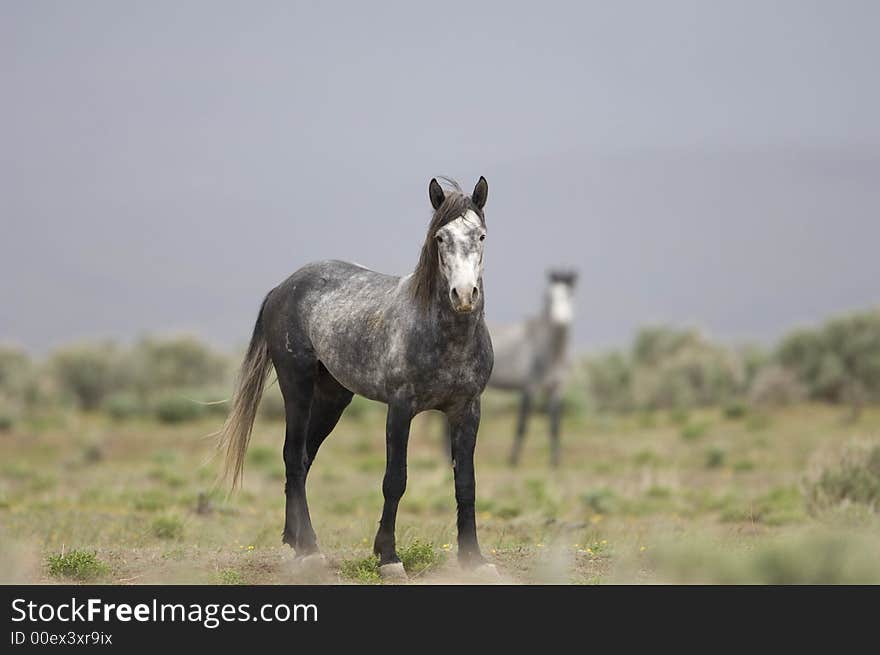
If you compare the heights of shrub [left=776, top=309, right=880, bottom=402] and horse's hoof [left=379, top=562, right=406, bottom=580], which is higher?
shrub [left=776, top=309, right=880, bottom=402]

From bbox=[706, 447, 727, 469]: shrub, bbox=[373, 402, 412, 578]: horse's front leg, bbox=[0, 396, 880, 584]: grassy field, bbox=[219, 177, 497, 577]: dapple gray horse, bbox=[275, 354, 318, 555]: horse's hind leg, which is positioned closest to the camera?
bbox=[219, 177, 497, 577]: dapple gray horse

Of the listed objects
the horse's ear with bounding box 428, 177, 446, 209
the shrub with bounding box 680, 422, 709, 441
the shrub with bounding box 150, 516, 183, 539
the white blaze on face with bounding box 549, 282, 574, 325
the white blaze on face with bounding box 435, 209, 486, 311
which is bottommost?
the shrub with bounding box 150, 516, 183, 539

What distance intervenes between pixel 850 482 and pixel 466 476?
24.0ft

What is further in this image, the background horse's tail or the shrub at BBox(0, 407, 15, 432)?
the shrub at BBox(0, 407, 15, 432)

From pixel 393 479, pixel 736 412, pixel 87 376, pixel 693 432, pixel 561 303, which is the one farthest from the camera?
pixel 87 376

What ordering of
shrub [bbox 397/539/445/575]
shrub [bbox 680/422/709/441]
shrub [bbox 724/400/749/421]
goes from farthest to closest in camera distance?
shrub [bbox 724/400/749/421] → shrub [bbox 680/422/709/441] → shrub [bbox 397/539/445/575]

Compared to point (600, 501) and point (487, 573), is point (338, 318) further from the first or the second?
point (600, 501)

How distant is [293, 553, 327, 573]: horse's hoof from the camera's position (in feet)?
25.8

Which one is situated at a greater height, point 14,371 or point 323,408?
point 14,371

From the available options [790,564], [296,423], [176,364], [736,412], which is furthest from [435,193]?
[176,364]

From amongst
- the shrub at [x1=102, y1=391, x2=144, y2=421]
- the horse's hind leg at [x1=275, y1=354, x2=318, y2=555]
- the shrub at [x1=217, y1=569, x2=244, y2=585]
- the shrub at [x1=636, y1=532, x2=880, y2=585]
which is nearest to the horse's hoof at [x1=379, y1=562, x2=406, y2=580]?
the shrub at [x1=217, y1=569, x2=244, y2=585]

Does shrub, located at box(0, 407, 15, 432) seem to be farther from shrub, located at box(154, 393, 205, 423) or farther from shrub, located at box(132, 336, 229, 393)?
shrub, located at box(132, 336, 229, 393)

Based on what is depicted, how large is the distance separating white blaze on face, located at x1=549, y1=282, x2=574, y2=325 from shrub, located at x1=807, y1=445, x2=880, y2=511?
8395 millimetres

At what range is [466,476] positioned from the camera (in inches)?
307
